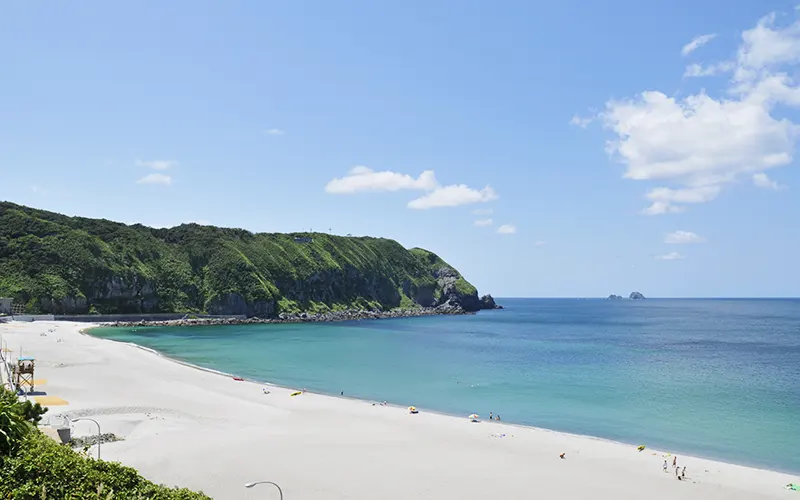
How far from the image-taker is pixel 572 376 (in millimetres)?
60625

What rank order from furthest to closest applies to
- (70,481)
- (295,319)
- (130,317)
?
(295,319)
(130,317)
(70,481)

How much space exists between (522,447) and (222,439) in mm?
18678

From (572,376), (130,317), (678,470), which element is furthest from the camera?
(130,317)

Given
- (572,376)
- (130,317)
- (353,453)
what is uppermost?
(130,317)

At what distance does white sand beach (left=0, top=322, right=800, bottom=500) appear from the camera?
24500 millimetres

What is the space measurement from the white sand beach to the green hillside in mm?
81484

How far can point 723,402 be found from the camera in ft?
153

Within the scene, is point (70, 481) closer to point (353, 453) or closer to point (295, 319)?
point (353, 453)

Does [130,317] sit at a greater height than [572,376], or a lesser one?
greater

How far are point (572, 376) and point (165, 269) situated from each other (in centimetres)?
11973

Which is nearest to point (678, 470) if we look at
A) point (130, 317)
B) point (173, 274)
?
point (130, 317)

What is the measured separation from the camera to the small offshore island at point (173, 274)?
114000 mm

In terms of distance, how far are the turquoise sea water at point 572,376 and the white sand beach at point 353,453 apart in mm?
5594

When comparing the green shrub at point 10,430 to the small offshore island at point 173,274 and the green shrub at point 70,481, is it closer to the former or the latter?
the green shrub at point 70,481
